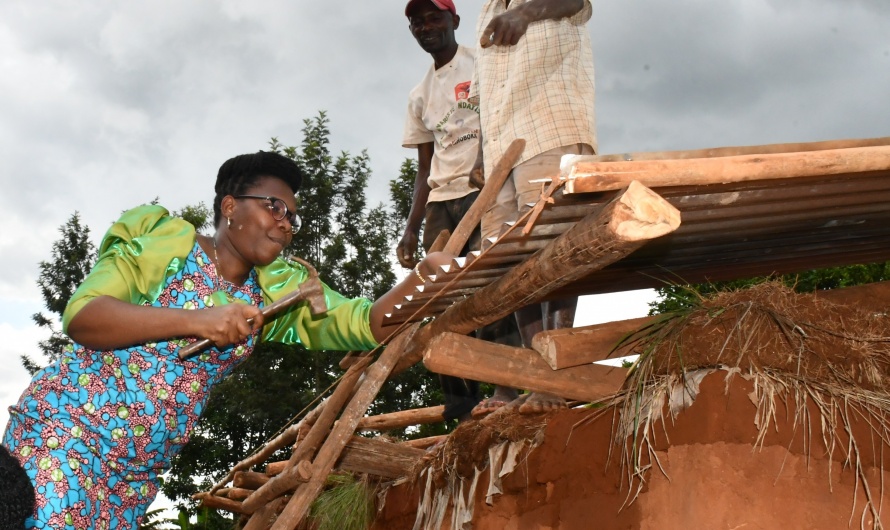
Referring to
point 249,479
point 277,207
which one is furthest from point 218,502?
point 277,207

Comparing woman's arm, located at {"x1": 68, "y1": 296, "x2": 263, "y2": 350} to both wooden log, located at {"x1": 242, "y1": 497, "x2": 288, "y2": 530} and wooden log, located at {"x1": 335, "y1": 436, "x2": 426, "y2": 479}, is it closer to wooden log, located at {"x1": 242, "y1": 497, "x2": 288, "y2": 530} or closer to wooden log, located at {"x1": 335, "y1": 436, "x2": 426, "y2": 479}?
wooden log, located at {"x1": 335, "y1": 436, "x2": 426, "y2": 479}

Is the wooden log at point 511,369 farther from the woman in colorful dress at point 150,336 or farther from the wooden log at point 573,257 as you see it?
the woman in colorful dress at point 150,336

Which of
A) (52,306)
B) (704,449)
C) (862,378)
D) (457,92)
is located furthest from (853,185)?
(52,306)

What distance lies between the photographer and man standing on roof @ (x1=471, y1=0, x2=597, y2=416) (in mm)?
4500

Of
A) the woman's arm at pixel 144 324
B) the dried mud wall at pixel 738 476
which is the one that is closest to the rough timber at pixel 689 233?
the dried mud wall at pixel 738 476

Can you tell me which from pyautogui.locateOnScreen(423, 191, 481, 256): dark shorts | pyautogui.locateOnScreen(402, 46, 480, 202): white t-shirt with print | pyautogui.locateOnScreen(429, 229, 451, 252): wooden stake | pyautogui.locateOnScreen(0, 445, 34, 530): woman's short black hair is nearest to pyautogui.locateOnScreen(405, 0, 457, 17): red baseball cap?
pyautogui.locateOnScreen(402, 46, 480, 202): white t-shirt with print

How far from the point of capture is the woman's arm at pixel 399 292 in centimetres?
375

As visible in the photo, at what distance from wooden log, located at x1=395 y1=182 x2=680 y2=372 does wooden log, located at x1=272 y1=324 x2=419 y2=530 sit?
0.09 meters

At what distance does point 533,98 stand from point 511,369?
5.09 ft

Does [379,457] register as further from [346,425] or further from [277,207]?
[277,207]

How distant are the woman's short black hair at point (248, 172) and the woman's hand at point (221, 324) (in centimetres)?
68

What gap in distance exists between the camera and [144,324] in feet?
10.6

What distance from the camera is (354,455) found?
4.95 metres

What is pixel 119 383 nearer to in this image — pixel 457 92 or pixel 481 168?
pixel 481 168
